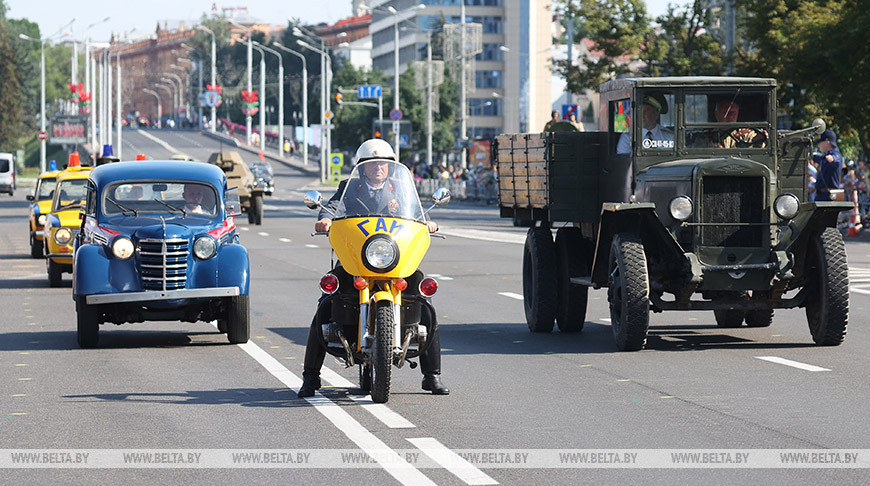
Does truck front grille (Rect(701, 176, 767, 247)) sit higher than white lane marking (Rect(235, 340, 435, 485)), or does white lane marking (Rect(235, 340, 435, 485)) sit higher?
truck front grille (Rect(701, 176, 767, 247))

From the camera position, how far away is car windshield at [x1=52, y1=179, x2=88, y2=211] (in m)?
23.6

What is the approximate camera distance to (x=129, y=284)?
14.0 m

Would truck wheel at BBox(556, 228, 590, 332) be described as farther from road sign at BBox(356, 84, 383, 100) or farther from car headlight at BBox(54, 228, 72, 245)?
road sign at BBox(356, 84, 383, 100)

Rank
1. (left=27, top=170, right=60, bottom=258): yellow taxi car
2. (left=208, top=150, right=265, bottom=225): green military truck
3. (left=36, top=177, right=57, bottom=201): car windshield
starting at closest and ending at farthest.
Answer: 1. (left=27, top=170, right=60, bottom=258): yellow taxi car
2. (left=36, top=177, right=57, bottom=201): car windshield
3. (left=208, top=150, right=265, bottom=225): green military truck

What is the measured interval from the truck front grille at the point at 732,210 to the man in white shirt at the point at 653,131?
1.06 m

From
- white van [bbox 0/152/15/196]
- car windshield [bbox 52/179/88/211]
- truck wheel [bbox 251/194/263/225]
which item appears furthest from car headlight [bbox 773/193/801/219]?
white van [bbox 0/152/15/196]

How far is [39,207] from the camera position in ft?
88.7

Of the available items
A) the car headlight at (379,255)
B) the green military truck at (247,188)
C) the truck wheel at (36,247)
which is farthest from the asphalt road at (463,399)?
the green military truck at (247,188)

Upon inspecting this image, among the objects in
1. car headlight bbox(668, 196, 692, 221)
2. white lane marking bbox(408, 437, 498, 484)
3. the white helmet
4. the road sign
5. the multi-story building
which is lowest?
white lane marking bbox(408, 437, 498, 484)

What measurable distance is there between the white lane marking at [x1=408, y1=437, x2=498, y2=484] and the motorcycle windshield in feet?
6.45

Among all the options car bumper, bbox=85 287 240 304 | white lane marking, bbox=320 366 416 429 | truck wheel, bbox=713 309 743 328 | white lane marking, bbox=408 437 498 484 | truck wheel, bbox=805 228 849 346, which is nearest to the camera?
white lane marking, bbox=408 437 498 484

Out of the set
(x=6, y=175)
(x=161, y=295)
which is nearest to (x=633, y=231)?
(x=161, y=295)

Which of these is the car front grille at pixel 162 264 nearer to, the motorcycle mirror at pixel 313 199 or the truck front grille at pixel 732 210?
the motorcycle mirror at pixel 313 199

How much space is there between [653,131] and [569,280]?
1592 millimetres
